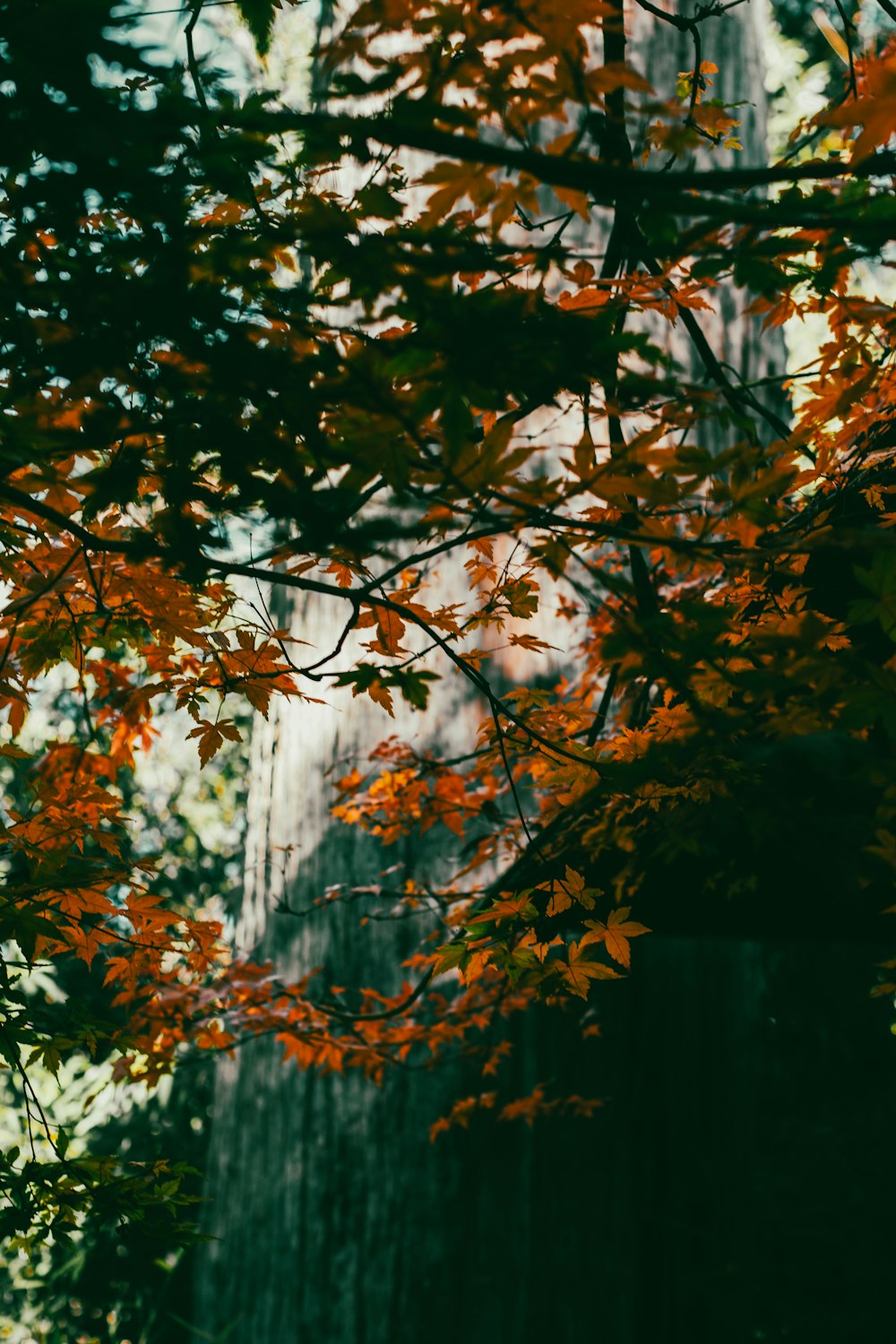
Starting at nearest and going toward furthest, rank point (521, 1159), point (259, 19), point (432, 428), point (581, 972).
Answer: point (259, 19)
point (432, 428)
point (581, 972)
point (521, 1159)

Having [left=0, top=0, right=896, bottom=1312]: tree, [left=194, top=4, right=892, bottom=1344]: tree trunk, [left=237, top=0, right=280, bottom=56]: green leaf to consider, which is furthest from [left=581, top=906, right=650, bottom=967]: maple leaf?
[left=237, top=0, right=280, bottom=56]: green leaf

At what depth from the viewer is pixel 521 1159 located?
284 cm

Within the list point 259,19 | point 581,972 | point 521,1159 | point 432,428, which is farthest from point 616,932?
point 521,1159

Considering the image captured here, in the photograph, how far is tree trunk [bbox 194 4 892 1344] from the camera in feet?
9.10

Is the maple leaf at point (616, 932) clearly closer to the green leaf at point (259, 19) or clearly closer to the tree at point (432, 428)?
the tree at point (432, 428)

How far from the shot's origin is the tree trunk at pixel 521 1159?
277cm

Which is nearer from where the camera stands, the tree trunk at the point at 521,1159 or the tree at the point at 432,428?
the tree at the point at 432,428

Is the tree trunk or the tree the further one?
the tree trunk

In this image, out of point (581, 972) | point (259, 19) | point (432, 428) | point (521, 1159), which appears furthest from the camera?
point (521, 1159)

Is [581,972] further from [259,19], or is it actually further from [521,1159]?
[521,1159]

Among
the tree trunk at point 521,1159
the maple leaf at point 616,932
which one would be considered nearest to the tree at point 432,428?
the maple leaf at point 616,932

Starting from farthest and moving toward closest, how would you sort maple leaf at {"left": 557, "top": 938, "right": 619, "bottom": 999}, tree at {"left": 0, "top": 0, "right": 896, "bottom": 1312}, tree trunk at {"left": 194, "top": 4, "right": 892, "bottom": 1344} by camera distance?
tree trunk at {"left": 194, "top": 4, "right": 892, "bottom": 1344} < maple leaf at {"left": 557, "top": 938, "right": 619, "bottom": 999} < tree at {"left": 0, "top": 0, "right": 896, "bottom": 1312}

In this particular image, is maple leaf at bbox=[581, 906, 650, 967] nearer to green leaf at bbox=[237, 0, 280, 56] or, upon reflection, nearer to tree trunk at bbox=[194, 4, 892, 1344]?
tree trunk at bbox=[194, 4, 892, 1344]

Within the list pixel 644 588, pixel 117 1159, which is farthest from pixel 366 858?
pixel 644 588
